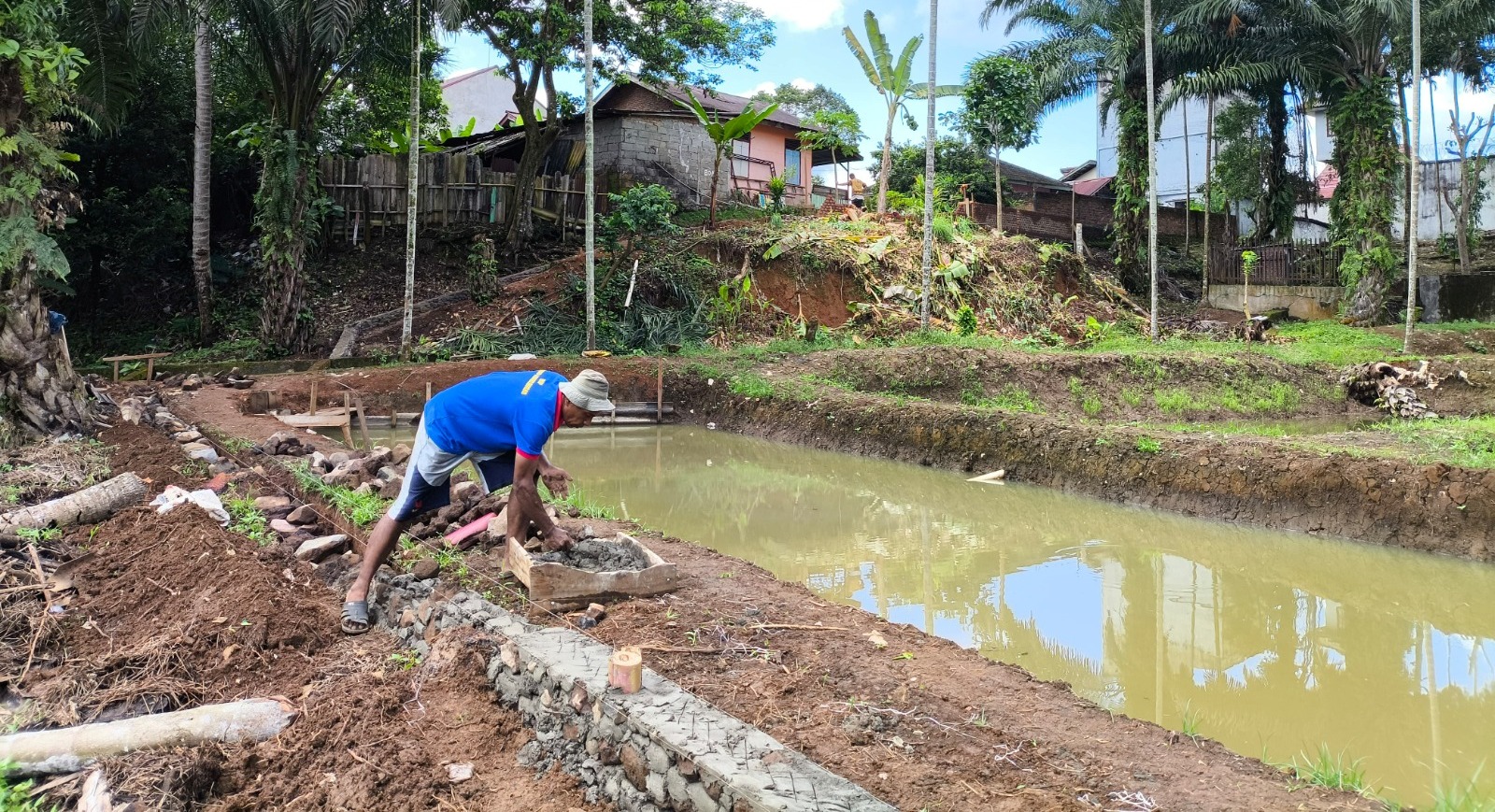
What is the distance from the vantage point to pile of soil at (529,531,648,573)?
5297 millimetres

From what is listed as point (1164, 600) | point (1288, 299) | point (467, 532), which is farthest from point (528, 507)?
point (1288, 299)

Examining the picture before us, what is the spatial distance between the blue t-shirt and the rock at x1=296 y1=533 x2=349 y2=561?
4.97 ft

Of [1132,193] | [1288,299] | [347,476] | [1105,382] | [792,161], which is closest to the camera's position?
[347,476]

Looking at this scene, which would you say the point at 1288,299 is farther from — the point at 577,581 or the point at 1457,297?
the point at 577,581

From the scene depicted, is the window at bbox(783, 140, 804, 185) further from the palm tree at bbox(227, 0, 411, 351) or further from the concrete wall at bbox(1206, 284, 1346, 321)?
the palm tree at bbox(227, 0, 411, 351)

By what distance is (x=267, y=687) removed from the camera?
14.7 feet

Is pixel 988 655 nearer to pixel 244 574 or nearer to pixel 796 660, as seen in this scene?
pixel 796 660

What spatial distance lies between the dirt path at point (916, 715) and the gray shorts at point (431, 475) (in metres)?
0.50

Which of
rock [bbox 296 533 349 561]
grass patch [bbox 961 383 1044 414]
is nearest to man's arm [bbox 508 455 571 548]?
rock [bbox 296 533 349 561]

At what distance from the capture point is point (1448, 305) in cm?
2175

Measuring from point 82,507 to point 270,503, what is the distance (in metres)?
1.18

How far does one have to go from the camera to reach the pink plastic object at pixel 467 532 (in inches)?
238

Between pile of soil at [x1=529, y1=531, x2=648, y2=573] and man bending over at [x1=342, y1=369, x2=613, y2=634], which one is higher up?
man bending over at [x1=342, y1=369, x2=613, y2=634]

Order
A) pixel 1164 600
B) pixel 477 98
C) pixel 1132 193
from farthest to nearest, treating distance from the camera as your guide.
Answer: pixel 477 98 < pixel 1132 193 < pixel 1164 600
